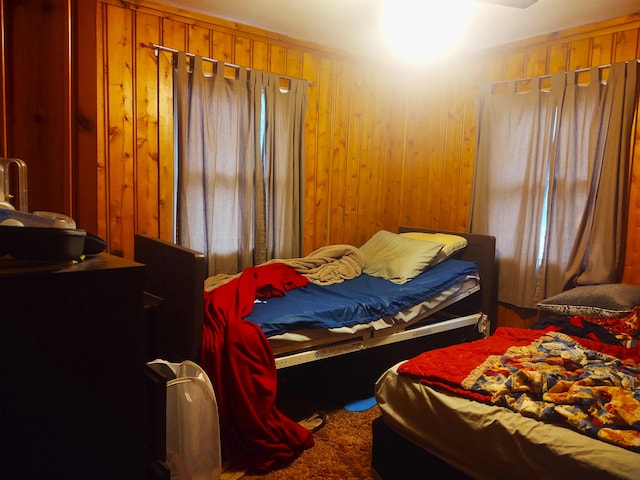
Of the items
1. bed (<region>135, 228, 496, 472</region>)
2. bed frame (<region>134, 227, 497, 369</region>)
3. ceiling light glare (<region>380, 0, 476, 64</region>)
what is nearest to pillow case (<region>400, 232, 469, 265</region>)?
bed (<region>135, 228, 496, 472</region>)

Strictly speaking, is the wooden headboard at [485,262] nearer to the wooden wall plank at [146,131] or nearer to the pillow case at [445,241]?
the pillow case at [445,241]

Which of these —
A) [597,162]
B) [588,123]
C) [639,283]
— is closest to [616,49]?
[588,123]

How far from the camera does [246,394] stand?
1.88 meters

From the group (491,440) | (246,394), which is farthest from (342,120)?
(491,440)

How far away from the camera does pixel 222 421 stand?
1.89 metres

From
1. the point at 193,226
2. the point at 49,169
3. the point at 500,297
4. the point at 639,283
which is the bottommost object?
the point at 500,297

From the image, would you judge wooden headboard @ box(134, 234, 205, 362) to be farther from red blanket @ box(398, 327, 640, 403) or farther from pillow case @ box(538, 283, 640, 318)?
pillow case @ box(538, 283, 640, 318)

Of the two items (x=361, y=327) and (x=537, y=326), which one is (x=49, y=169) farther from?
(x=537, y=326)

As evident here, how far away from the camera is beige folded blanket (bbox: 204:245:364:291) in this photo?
286 centimetres

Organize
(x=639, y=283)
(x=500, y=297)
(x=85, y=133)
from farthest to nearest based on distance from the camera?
(x=500, y=297) → (x=639, y=283) → (x=85, y=133)

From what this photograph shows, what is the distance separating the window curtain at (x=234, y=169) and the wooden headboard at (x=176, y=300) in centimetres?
88

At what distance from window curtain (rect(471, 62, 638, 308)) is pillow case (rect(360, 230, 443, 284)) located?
0.64 metres

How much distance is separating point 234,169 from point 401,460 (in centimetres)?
216

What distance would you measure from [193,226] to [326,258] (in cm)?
95
